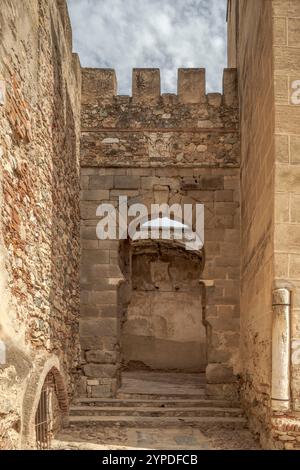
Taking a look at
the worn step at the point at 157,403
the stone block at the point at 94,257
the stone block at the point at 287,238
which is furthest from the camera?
the stone block at the point at 94,257

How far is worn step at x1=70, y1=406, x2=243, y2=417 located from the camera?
785 centimetres

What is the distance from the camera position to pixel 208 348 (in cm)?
873

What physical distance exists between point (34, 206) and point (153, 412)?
3699mm

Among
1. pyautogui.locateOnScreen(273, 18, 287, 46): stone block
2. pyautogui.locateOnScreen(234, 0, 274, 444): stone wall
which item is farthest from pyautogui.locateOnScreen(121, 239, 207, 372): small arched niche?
pyautogui.locateOnScreen(273, 18, 287, 46): stone block

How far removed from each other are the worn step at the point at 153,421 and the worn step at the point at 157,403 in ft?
1.46

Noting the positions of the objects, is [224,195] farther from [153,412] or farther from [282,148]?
[153,412]

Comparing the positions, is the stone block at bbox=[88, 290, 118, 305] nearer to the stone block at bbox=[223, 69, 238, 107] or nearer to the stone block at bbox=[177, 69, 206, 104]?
the stone block at bbox=[177, 69, 206, 104]

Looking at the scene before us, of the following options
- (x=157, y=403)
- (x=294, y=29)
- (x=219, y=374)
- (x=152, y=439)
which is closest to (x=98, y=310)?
(x=157, y=403)

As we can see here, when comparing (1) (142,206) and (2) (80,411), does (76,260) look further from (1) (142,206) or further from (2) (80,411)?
(2) (80,411)

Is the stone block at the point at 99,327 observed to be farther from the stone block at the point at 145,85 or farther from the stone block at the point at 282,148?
the stone block at the point at 282,148

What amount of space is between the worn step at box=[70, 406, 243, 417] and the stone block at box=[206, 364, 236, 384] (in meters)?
0.60

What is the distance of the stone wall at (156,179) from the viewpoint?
28.7 ft

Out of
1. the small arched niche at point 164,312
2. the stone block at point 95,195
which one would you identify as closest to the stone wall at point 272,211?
the stone block at point 95,195

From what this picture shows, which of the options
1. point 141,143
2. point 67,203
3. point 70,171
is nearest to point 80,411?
point 67,203
